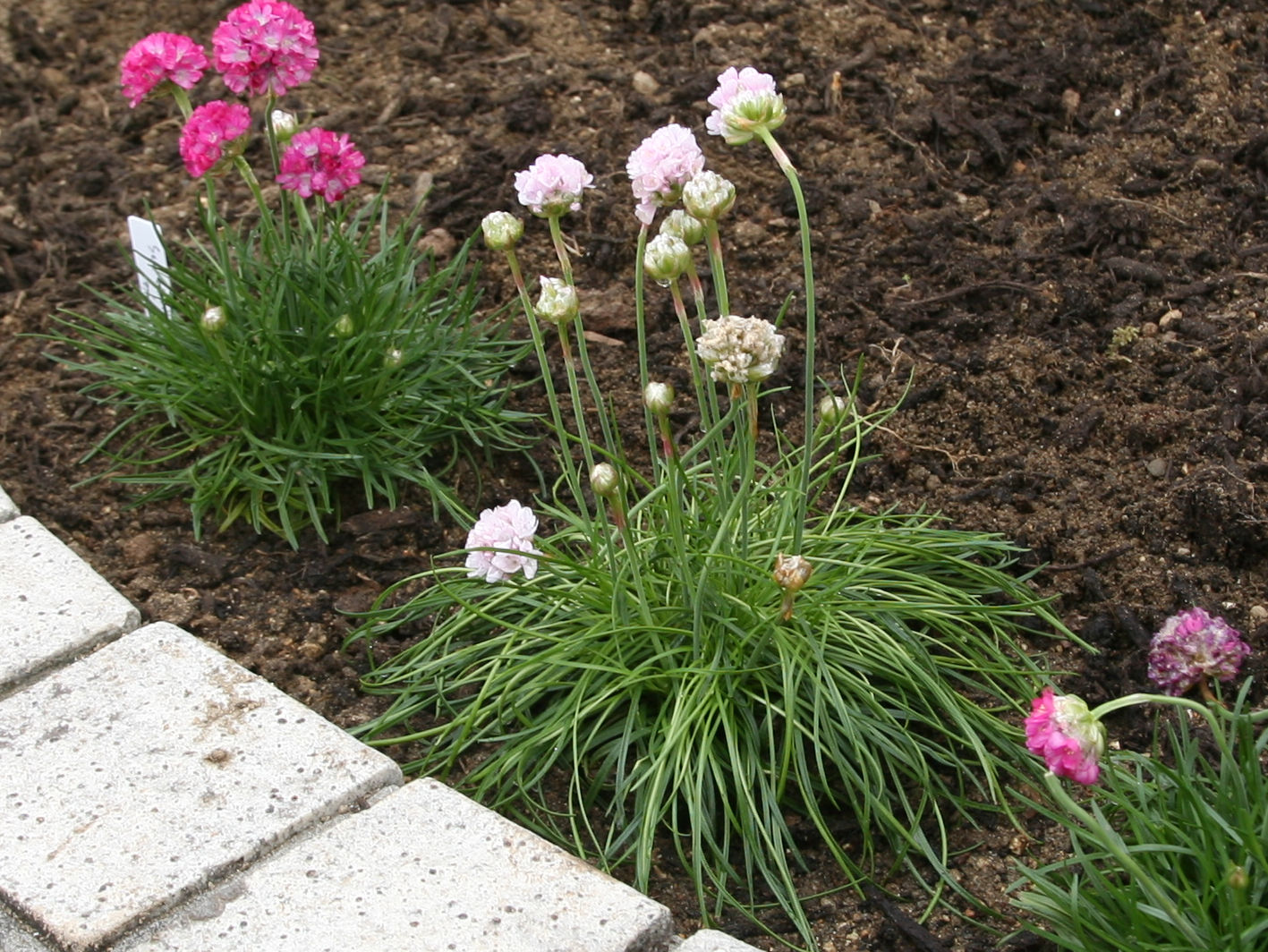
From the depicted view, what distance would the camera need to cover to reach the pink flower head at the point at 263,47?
258 cm

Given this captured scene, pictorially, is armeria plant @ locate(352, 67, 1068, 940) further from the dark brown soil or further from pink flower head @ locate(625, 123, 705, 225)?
the dark brown soil

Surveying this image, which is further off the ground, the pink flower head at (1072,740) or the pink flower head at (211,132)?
the pink flower head at (211,132)

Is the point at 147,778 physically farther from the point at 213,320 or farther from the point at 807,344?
the point at 807,344

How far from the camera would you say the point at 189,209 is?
3.73 metres

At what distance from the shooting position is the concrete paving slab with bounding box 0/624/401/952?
1979 millimetres

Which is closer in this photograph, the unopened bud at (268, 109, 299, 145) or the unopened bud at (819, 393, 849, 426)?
the unopened bud at (819, 393, 849, 426)

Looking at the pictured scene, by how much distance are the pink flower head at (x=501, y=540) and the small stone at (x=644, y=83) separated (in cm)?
199

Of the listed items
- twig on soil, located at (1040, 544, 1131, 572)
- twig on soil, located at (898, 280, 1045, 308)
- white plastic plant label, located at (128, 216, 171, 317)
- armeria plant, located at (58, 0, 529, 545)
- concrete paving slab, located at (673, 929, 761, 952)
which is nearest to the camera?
concrete paving slab, located at (673, 929, 761, 952)

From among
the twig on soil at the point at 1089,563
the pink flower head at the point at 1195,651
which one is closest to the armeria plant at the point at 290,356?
the twig on soil at the point at 1089,563

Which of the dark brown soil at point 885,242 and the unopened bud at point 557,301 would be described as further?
the dark brown soil at point 885,242

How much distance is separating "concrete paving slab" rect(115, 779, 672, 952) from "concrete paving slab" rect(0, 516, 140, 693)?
0.63 m

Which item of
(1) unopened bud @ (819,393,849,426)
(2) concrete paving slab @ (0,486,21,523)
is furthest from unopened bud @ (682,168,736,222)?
(2) concrete paving slab @ (0,486,21,523)

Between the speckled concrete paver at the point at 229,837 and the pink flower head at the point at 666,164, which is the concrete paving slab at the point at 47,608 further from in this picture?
the pink flower head at the point at 666,164

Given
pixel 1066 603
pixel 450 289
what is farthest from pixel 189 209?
pixel 1066 603
